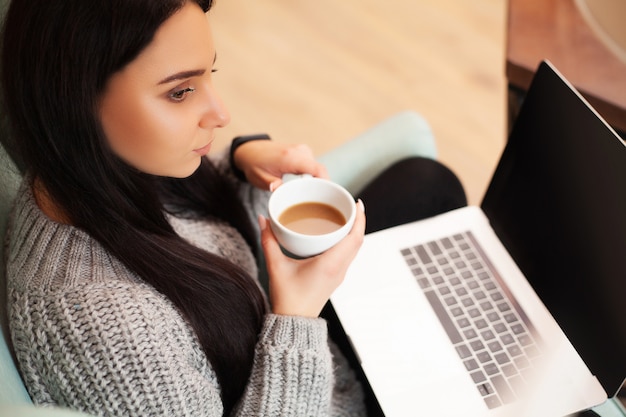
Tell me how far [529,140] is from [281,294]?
47 cm

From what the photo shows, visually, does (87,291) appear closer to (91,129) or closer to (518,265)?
(91,129)

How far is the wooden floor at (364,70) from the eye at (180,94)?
1274 mm

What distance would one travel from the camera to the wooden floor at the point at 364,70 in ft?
6.86

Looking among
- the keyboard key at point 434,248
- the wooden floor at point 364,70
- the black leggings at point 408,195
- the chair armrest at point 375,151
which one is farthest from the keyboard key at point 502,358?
the wooden floor at point 364,70

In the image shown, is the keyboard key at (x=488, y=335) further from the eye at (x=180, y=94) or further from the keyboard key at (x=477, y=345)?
the eye at (x=180, y=94)

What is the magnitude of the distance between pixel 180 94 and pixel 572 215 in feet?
1.92

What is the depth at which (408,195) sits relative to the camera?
115cm

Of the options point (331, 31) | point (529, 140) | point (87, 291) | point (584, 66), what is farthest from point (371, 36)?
point (87, 291)

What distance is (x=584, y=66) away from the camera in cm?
112

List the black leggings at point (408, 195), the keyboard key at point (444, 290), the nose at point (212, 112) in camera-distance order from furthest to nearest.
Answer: the black leggings at point (408, 195)
the keyboard key at point (444, 290)
the nose at point (212, 112)

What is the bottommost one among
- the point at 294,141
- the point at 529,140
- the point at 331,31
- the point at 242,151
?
the point at 294,141

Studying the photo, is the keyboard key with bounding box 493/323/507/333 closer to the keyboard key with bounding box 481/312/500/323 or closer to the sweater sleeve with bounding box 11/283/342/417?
the keyboard key with bounding box 481/312/500/323

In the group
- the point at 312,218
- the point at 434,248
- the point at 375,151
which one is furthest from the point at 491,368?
the point at 375,151

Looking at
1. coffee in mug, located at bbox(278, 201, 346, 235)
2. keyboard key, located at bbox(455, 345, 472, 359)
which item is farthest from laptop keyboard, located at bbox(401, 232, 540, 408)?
coffee in mug, located at bbox(278, 201, 346, 235)
